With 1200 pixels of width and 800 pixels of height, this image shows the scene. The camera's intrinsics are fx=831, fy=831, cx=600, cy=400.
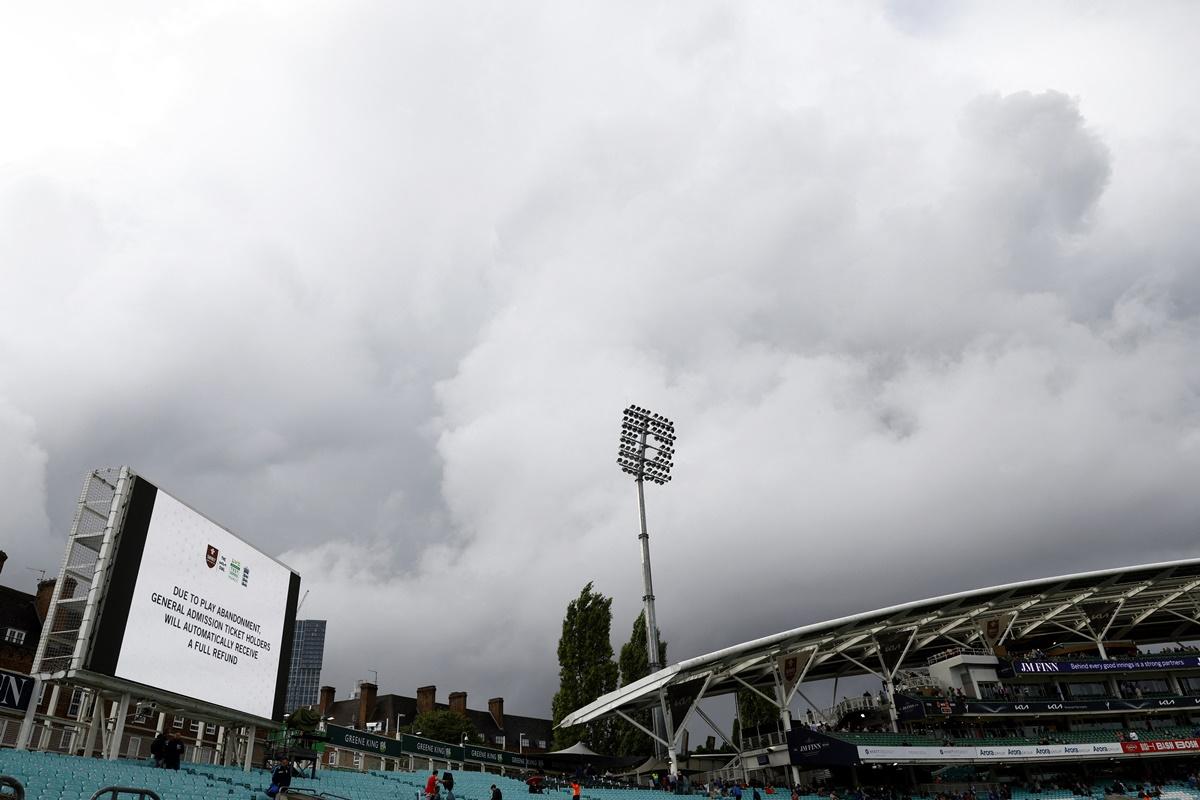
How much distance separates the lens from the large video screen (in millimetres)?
26625

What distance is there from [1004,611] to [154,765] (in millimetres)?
51810

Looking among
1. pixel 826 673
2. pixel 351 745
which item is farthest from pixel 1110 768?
pixel 351 745

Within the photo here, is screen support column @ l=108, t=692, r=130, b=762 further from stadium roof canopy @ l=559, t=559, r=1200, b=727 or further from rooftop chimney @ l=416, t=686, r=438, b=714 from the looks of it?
rooftop chimney @ l=416, t=686, r=438, b=714

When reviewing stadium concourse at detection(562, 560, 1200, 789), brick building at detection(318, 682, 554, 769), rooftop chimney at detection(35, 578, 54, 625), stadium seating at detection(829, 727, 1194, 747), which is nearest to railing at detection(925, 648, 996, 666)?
stadium concourse at detection(562, 560, 1200, 789)

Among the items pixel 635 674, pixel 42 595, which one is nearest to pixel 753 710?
pixel 635 674

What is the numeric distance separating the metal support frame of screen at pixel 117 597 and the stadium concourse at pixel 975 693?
1106 inches

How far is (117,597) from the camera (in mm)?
26266

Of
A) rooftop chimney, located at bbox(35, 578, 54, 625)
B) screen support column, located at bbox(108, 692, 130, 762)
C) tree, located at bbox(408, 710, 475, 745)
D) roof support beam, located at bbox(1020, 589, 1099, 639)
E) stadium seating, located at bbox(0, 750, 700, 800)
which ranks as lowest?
stadium seating, located at bbox(0, 750, 700, 800)

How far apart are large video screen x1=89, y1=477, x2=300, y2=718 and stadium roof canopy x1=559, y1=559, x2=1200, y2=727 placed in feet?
67.4

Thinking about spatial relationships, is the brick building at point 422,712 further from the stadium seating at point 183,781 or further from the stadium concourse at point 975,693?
Result: the stadium seating at point 183,781

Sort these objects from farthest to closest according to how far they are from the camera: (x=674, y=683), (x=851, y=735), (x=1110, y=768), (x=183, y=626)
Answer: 1. (x=1110, y=768)
2. (x=674, y=683)
3. (x=851, y=735)
4. (x=183, y=626)

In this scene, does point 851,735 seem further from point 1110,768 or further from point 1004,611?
point 1110,768

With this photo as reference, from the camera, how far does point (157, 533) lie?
28.4 meters

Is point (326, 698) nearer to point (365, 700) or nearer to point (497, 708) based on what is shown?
point (365, 700)
